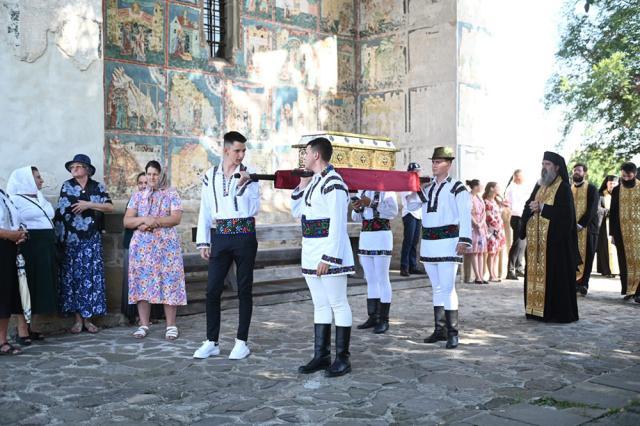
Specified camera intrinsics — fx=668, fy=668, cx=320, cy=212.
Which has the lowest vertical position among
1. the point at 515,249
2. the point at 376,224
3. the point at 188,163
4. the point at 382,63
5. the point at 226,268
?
the point at 515,249

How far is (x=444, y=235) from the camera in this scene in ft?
21.1

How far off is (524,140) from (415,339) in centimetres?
863

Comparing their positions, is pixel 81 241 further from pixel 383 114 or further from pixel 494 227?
pixel 383 114

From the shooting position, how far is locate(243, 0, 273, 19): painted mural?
12.9 m

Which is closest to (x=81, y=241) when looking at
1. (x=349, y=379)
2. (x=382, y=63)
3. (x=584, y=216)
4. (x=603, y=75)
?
(x=349, y=379)

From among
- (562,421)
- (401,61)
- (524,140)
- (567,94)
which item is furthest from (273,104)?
(567,94)

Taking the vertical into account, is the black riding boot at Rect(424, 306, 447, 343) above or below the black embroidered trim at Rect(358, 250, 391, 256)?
below

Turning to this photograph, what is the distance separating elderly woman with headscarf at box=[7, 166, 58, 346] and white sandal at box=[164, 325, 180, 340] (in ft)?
3.79

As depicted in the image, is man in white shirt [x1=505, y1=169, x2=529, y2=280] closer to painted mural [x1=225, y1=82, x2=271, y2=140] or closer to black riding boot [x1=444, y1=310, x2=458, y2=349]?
painted mural [x1=225, y1=82, x2=271, y2=140]

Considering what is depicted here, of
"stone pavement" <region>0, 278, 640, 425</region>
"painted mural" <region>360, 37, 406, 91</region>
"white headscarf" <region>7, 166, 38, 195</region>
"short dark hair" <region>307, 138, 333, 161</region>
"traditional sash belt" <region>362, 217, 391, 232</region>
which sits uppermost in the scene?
"painted mural" <region>360, 37, 406, 91</region>

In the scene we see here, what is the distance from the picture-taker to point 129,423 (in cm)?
413

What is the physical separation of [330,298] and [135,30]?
312 inches

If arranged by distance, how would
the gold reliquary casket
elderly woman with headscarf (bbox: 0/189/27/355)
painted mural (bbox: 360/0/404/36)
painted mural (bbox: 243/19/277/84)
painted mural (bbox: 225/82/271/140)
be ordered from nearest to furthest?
elderly woman with headscarf (bbox: 0/189/27/355), the gold reliquary casket, painted mural (bbox: 225/82/271/140), painted mural (bbox: 243/19/277/84), painted mural (bbox: 360/0/404/36)

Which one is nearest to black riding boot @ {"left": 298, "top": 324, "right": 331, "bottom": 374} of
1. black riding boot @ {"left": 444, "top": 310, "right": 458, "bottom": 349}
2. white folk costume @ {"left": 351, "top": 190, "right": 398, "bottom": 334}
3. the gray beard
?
black riding boot @ {"left": 444, "top": 310, "right": 458, "bottom": 349}
